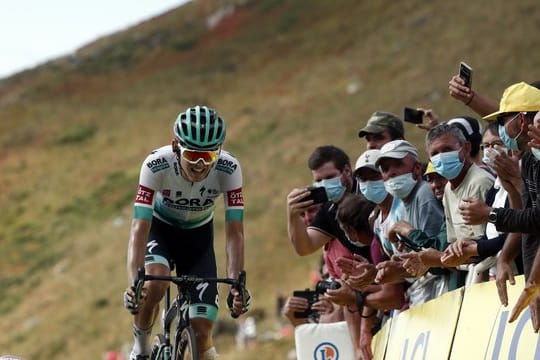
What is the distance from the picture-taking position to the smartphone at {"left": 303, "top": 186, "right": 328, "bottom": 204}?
9.72 meters

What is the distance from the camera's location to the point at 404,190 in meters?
8.77

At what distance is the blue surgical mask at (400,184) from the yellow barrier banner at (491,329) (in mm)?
1427

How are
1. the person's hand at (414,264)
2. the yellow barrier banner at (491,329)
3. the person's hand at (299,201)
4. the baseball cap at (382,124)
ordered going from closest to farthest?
the yellow barrier banner at (491,329)
the person's hand at (414,264)
the person's hand at (299,201)
the baseball cap at (382,124)

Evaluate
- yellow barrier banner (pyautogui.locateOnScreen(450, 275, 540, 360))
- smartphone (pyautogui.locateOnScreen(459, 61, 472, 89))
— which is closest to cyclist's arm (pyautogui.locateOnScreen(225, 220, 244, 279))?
smartphone (pyautogui.locateOnScreen(459, 61, 472, 89))

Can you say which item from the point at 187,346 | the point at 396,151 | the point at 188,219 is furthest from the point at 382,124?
the point at 187,346

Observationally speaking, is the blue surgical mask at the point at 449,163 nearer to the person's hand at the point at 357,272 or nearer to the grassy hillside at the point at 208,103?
the person's hand at the point at 357,272

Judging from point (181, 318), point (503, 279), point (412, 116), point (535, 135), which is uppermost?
point (412, 116)

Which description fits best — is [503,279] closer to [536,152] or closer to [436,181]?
[536,152]

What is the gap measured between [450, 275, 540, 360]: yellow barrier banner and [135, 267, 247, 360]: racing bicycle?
193 centimetres

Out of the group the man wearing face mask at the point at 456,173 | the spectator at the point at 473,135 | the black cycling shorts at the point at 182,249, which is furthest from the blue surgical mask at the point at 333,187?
the man wearing face mask at the point at 456,173

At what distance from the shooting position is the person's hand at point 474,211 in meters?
6.84

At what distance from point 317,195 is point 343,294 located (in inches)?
32.9

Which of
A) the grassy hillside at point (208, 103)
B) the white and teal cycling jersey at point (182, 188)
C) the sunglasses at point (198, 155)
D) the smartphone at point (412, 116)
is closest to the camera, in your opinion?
the sunglasses at point (198, 155)

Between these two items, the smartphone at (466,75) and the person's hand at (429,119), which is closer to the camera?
the smartphone at (466,75)
